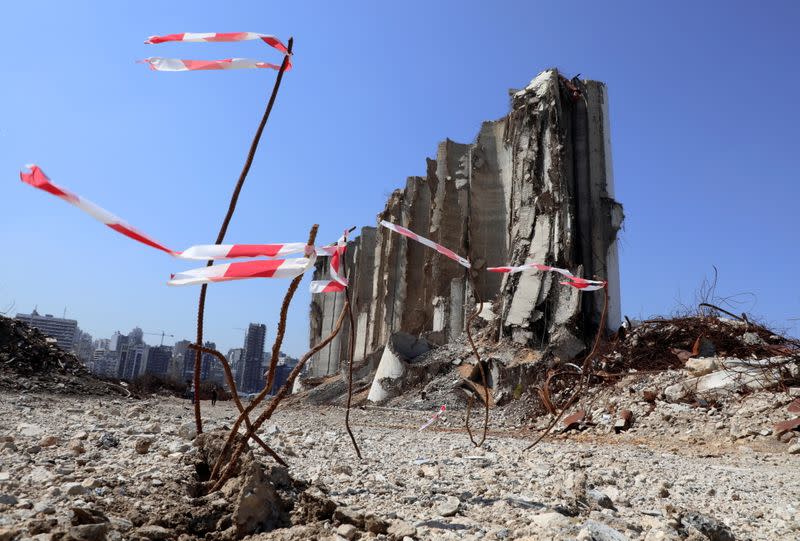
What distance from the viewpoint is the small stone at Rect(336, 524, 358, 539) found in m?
2.78

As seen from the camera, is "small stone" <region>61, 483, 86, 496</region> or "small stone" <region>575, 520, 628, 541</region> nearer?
"small stone" <region>575, 520, 628, 541</region>

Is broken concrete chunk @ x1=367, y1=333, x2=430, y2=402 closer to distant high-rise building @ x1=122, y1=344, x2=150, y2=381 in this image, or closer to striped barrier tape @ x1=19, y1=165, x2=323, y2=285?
striped barrier tape @ x1=19, y1=165, x2=323, y2=285

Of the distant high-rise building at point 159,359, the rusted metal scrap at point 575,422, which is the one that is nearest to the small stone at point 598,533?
the rusted metal scrap at point 575,422

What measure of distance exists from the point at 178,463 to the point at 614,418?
7.37m

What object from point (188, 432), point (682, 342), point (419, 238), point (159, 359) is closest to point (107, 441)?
point (188, 432)

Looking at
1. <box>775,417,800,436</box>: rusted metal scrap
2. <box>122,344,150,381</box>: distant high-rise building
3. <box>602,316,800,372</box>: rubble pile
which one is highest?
<box>602,316,800,372</box>: rubble pile

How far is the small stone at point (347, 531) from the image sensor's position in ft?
9.11

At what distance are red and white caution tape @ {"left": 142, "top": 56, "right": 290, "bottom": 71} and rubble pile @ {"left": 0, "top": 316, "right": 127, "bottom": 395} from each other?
32.5ft

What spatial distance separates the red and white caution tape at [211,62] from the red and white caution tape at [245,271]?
165 cm

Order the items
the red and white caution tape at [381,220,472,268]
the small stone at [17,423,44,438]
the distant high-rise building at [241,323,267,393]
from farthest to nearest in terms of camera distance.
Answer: the distant high-rise building at [241,323,267,393] → the red and white caution tape at [381,220,472,268] → the small stone at [17,423,44,438]

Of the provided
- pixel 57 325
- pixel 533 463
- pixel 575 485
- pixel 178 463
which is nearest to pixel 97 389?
pixel 178 463

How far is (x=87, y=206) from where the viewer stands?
2955 millimetres

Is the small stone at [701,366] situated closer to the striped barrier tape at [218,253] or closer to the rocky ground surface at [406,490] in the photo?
the rocky ground surface at [406,490]

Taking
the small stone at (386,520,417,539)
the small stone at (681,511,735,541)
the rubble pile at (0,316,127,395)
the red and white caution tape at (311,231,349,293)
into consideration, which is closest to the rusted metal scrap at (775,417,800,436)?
the small stone at (681,511,735,541)
